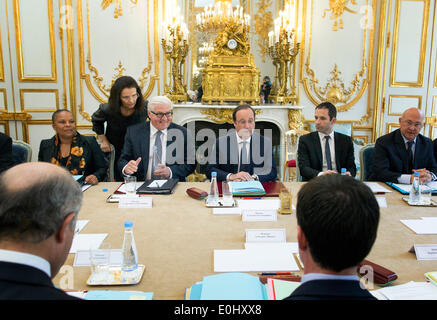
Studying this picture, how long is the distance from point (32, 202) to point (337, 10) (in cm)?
536

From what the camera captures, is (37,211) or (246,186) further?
(246,186)

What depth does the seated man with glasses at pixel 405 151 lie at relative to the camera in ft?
9.21

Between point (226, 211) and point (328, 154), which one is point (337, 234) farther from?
point (328, 154)

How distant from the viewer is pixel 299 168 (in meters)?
3.00

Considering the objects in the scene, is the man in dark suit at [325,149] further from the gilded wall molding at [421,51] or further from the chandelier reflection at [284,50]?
the gilded wall molding at [421,51]

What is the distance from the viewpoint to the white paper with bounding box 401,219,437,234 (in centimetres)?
165

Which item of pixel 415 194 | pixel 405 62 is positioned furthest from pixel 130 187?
pixel 405 62

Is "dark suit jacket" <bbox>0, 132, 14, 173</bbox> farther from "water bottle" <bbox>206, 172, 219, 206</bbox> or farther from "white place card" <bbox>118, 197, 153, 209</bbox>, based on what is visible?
"water bottle" <bbox>206, 172, 219, 206</bbox>

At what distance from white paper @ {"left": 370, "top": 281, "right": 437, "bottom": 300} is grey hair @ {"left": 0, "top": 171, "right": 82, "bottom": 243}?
98 cm

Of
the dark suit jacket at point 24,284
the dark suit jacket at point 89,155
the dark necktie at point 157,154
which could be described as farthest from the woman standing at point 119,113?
the dark suit jacket at point 24,284

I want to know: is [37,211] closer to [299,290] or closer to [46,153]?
[299,290]
